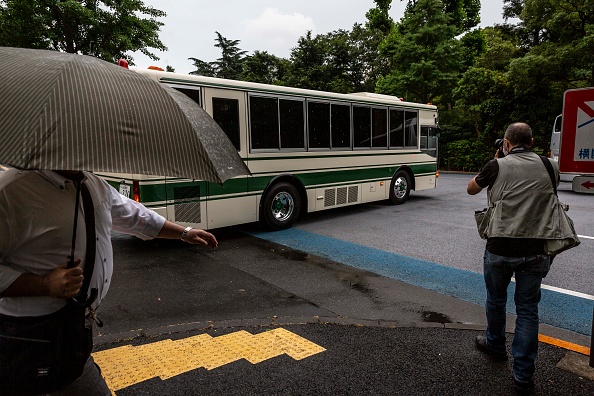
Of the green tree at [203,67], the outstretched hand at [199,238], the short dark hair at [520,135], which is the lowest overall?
the outstretched hand at [199,238]

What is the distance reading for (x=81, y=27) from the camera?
21.6 metres

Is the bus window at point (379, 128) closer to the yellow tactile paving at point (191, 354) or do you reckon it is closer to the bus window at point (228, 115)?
the bus window at point (228, 115)

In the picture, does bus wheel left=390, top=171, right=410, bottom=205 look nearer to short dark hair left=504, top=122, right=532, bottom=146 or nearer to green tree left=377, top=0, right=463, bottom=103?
short dark hair left=504, top=122, right=532, bottom=146

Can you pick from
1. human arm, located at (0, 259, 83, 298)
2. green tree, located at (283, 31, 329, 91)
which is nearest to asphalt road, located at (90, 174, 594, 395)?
human arm, located at (0, 259, 83, 298)

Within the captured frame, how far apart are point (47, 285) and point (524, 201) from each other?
299 centimetres

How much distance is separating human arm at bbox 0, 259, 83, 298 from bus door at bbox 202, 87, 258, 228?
5.77 metres

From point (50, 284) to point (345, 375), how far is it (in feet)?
7.54

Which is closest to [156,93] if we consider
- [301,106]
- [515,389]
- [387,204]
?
[515,389]

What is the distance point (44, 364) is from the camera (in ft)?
5.48

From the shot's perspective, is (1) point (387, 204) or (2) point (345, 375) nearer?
(2) point (345, 375)

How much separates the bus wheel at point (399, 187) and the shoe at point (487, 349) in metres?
8.11

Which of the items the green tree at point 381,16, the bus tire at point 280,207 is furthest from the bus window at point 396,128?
the green tree at point 381,16

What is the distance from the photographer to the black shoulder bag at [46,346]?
5.38 ft

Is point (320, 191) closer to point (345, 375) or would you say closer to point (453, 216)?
point (453, 216)
